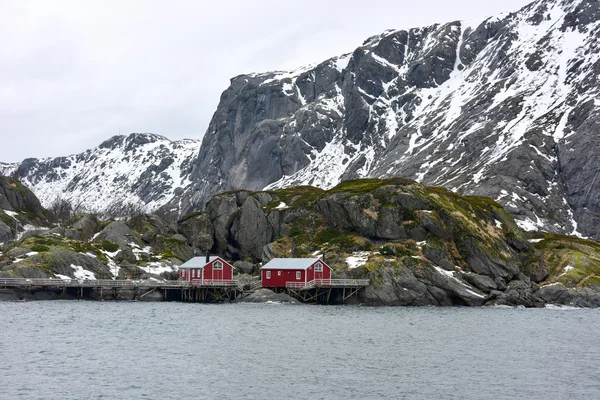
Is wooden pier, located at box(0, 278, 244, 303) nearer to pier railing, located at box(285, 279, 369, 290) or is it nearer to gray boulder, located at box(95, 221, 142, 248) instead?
pier railing, located at box(285, 279, 369, 290)

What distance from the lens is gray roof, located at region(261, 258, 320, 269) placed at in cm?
12156

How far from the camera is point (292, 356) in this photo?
56438mm

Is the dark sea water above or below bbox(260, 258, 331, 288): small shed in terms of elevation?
below

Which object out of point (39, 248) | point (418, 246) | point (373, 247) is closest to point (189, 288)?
point (39, 248)

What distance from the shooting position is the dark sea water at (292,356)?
43.2 metres

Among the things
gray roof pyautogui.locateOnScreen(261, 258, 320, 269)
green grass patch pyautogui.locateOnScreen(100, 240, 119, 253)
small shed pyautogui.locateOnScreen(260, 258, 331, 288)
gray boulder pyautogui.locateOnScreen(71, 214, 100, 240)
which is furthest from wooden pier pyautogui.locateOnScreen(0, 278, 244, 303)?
gray boulder pyautogui.locateOnScreen(71, 214, 100, 240)

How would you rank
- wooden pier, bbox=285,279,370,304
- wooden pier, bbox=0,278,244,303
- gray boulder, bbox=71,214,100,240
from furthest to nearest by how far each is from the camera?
gray boulder, bbox=71,214,100,240 → wooden pier, bbox=285,279,370,304 → wooden pier, bbox=0,278,244,303

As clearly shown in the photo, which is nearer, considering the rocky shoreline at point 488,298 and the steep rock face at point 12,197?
the rocky shoreline at point 488,298

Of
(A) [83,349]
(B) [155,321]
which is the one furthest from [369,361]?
(B) [155,321]

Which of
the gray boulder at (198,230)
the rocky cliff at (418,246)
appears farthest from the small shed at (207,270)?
the gray boulder at (198,230)

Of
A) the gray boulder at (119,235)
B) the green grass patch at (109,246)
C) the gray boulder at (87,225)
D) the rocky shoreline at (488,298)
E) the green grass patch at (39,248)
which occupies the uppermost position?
the gray boulder at (87,225)

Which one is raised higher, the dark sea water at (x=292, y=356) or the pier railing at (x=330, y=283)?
the pier railing at (x=330, y=283)

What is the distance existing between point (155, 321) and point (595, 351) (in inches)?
2061

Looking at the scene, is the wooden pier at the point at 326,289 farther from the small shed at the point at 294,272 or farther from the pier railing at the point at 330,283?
the small shed at the point at 294,272
